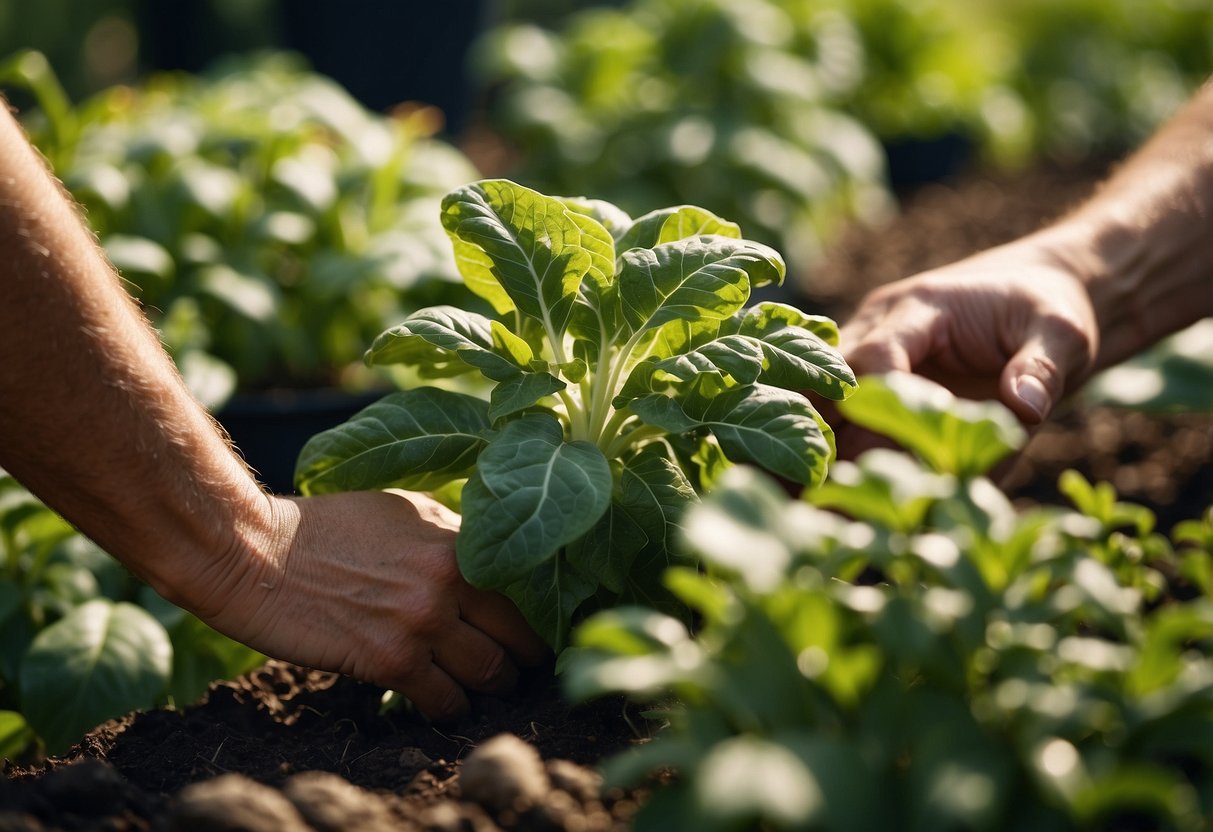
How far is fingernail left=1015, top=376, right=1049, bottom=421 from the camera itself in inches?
72.6

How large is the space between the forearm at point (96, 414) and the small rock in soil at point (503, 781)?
574 mm

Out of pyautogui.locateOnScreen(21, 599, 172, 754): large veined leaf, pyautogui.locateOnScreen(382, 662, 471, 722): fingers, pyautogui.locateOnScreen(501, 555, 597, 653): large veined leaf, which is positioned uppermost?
pyautogui.locateOnScreen(501, 555, 597, 653): large veined leaf

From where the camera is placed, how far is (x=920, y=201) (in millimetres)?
5375

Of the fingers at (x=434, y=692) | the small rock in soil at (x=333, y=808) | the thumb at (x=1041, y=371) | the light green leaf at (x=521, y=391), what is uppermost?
Result: the light green leaf at (x=521, y=391)

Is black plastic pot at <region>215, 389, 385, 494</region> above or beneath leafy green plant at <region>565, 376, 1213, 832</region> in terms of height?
beneath

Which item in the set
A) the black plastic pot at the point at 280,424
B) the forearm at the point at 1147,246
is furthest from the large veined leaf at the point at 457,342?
the forearm at the point at 1147,246

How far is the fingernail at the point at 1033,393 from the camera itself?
6.05 feet

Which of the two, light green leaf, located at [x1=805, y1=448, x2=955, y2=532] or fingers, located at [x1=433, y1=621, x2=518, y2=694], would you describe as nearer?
light green leaf, located at [x1=805, y1=448, x2=955, y2=532]

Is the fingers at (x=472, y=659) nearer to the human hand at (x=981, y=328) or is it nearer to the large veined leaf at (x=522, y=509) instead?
the large veined leaf at (x=522, y=509)

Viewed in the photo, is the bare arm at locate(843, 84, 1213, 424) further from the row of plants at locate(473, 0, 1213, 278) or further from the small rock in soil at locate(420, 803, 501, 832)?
the row of plants at locate(473, 0, 1213, 278)

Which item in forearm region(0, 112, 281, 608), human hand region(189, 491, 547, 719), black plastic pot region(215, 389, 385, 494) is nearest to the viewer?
forearm region(0, 112, 281, 608)

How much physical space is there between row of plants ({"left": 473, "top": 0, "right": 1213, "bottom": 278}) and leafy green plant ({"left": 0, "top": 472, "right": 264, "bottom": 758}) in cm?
239

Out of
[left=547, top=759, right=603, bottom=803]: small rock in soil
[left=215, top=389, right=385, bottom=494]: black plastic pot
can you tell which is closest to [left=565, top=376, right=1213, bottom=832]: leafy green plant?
[left=547, top=759, right=603, bottom=803]: small rock in soil

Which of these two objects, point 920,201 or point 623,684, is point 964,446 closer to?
point 623,684
